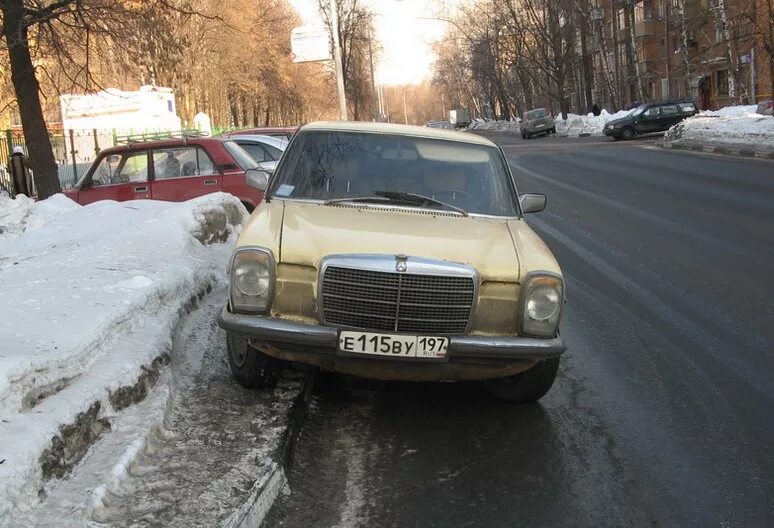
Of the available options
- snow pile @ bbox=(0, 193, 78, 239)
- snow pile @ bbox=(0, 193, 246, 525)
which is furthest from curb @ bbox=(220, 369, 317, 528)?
snow pile @ bbox=(0, 193, 78, 239)

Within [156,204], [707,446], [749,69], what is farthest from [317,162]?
[749,69]

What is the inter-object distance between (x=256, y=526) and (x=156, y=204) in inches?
264

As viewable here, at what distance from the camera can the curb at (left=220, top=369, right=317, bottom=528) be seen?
10.6ft

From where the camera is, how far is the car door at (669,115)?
118ft

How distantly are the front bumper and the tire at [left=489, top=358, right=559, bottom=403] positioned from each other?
385mm

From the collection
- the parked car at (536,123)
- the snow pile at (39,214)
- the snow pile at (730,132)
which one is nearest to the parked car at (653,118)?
the snow pile at (730,132)

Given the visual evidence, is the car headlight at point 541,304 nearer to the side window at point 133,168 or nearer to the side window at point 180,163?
the side window at point 180,163

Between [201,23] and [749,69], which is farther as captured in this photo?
[749,69]

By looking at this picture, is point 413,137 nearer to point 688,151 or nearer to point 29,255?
point 29,255

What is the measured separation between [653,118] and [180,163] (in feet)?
97.0

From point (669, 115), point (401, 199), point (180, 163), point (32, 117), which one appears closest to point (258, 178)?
point (401, 199)

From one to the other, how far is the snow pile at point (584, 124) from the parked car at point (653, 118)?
6.58 m

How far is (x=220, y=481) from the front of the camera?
353 centimetres

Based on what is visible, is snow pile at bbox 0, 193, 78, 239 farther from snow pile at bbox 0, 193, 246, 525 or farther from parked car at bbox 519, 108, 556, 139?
parked car at bbox 519, 108, 556, 139
